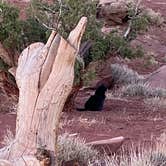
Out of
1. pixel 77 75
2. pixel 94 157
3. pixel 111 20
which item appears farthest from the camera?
pixel 111 20

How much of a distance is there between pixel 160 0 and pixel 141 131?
31.9 meters

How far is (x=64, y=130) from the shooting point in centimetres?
1084

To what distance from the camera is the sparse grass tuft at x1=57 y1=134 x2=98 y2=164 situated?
7530mm

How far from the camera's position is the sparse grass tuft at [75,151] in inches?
296

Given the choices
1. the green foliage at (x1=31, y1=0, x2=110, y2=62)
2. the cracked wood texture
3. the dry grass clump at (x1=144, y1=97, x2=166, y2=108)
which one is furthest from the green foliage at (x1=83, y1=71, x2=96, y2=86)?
the cracked wood texture

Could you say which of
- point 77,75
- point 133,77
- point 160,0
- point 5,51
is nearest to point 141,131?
point 77,75

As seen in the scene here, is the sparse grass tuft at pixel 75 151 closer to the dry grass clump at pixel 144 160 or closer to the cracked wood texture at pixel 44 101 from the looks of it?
the dry grass clump at pixel 144 160

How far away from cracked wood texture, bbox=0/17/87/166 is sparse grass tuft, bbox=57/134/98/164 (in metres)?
1.23

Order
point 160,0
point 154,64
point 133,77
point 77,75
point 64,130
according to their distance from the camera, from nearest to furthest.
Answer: point 64,130 < point 77,75 < point 133,77 < point 154,64 < point 160,0

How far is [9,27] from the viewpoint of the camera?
46.4 feet

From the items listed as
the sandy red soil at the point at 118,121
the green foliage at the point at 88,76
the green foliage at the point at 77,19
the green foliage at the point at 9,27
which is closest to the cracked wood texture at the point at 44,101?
the sandy red soil at the point at 118,121

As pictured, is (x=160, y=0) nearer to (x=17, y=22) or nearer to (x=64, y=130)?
(x=17, y=22)

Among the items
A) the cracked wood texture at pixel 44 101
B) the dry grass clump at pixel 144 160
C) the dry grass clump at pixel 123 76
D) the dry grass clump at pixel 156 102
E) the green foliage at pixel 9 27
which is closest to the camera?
the cracked wood texture at pixel 44 101

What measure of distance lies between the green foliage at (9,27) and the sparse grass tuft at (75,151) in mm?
6460
